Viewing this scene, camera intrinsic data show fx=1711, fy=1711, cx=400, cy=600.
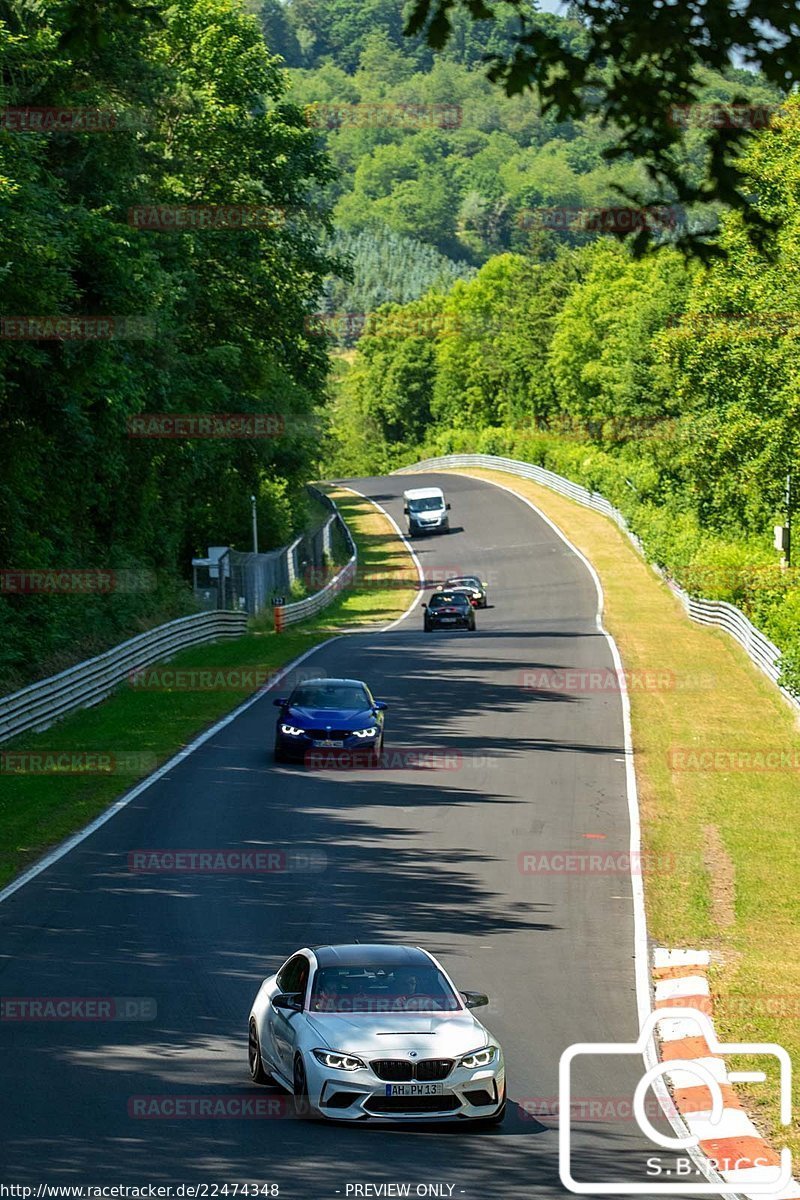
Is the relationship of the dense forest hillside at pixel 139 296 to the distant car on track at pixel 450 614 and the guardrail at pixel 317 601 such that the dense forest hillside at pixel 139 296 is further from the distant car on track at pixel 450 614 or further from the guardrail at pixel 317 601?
the distant car on track at pixel 450 614

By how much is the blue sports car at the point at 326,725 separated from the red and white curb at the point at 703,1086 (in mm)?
11227

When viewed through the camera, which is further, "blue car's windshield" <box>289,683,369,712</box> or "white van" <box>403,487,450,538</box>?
"white van" <box>403,487,450,538</box>

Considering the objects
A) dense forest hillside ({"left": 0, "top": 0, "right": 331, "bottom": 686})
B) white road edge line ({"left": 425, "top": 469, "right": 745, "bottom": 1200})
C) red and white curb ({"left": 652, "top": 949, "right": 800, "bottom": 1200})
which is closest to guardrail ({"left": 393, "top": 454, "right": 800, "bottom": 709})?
white road edge line ({"left": 425, "top": 469, "right": 745, "bottom": 1200})

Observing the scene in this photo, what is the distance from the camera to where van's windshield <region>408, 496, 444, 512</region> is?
89.3 meters

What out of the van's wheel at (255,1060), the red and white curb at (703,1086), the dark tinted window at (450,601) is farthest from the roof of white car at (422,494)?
the van's wheel at (255,1060)

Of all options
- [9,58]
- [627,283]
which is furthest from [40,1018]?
[627,283]

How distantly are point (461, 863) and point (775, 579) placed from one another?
33451 mm

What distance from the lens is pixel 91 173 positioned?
40.8 metres

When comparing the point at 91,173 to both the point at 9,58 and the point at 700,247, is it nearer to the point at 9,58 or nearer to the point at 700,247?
the point at 9,58

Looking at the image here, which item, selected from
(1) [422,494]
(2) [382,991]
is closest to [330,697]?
(2) [382,991]

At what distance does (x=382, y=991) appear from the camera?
40.0 feet

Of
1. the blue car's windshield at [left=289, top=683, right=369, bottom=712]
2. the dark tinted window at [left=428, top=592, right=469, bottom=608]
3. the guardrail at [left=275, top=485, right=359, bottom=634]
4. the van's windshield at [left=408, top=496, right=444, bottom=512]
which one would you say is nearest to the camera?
the blue car's windshield at [left=289, top=683, right=369, bottom=712]

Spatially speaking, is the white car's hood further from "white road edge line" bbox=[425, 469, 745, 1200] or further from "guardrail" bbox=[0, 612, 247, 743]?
"guardrail" bbox=[0, 612, 247, 743]

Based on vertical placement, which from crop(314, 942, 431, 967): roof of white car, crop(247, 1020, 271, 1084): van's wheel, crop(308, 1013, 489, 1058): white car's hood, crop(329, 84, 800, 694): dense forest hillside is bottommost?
crop(247, 1020, 271, 1084): van's wheel
